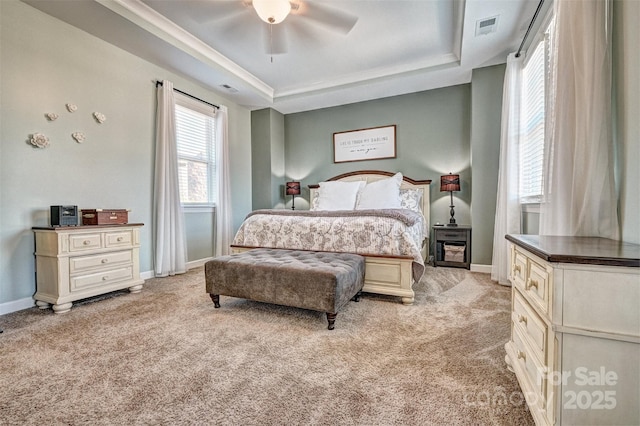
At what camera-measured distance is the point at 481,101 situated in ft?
12.1

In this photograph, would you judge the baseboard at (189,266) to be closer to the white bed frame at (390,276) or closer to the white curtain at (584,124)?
the white bed frame at (390,276)

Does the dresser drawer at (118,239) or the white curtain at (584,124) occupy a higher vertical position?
the white curtain at (584,124)

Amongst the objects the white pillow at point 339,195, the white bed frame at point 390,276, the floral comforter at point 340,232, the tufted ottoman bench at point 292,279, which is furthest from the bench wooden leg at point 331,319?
the white pillow at point 339,195

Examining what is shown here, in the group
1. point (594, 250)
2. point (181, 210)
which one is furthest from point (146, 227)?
point (594, 250)

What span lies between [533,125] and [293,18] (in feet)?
8.77

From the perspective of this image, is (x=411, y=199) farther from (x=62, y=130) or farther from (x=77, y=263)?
(x=62, y=130)

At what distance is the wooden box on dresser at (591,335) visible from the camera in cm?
84

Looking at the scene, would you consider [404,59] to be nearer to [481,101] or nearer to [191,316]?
[481,101]

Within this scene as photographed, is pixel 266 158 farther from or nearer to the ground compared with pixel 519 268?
farther from the ground

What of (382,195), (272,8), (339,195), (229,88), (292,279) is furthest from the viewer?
(339,195)

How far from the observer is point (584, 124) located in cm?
134

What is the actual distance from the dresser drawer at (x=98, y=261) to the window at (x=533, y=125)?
4022 millimetres

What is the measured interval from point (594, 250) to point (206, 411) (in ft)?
5.32

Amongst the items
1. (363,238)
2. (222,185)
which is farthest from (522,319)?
(222,185)
